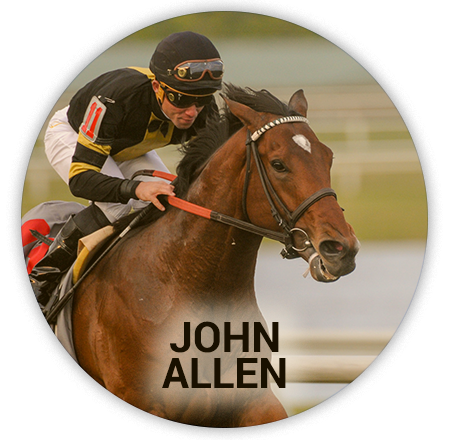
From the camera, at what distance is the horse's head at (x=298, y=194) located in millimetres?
2178

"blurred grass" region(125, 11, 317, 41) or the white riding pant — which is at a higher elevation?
"blurred grass" region(125, 11, 317, 41)

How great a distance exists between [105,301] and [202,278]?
47 centimetres

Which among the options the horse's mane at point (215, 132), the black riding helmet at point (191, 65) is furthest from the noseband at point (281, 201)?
the black riding helmet at point (191, 65)

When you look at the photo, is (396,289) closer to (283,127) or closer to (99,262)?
(283,127)

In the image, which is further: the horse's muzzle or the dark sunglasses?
the dark sunglasses

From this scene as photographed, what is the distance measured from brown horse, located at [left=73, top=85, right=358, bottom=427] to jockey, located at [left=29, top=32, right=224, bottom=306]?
164 mm

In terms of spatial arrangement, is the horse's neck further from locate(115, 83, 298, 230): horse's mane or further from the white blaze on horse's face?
the white blaze on horse's face

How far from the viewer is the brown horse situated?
7.57ft

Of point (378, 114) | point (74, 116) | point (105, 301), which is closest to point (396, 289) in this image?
point (378, 114)

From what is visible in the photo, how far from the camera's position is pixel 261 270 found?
2832 mm

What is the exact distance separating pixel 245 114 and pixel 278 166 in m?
0.24

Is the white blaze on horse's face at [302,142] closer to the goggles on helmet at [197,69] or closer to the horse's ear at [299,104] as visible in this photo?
the horse's ear at [299,104]

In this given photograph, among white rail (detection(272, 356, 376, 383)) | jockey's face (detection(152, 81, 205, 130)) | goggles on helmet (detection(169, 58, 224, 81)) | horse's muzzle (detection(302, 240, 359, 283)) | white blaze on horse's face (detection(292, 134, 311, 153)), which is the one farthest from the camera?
white rail (detection(272, 356, 376, 383))

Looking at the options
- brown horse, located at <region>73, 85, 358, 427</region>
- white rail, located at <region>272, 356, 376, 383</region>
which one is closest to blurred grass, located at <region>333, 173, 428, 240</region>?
white rail, located at <region>272, 356, 376, 383</region>
